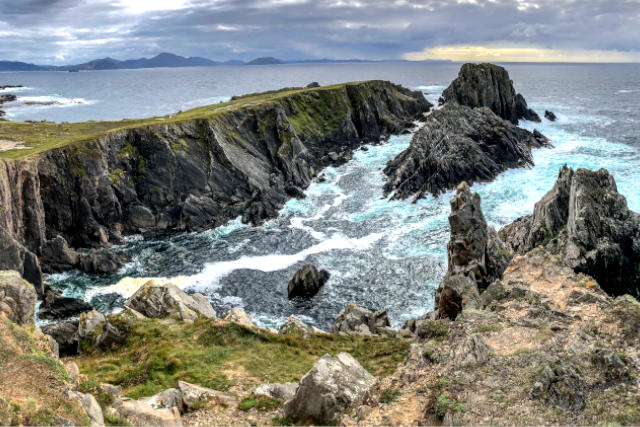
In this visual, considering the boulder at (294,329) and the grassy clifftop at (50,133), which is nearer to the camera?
the boulder at (294,329)

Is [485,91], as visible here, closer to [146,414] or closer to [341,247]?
[341,247]

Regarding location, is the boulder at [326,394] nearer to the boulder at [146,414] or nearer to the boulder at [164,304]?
the boulder at [146,414]

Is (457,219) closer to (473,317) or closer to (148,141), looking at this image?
(473,317)

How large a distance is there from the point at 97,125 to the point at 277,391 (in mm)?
76795

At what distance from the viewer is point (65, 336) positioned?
29.4 metres

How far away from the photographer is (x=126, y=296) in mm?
44344

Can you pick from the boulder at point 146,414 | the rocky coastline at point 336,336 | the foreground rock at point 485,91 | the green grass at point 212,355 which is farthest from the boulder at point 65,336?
the foreground rock at point 485,91

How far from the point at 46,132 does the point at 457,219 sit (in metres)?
71.7

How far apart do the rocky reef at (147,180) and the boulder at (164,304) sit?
20123mm

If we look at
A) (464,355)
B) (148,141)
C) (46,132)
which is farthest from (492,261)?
(46,132)

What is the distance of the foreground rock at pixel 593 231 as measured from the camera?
88.4ft

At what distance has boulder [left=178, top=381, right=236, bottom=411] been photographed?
17078 mm

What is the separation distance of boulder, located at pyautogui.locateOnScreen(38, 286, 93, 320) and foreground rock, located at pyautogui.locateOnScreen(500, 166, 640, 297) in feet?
139

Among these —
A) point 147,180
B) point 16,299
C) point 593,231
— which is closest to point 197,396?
point 16,299
